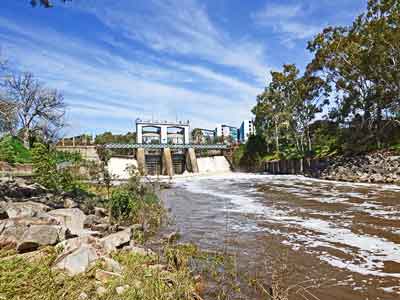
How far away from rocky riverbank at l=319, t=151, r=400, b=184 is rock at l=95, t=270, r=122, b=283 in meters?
19.3

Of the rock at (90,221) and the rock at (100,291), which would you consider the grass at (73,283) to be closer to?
the rock at (100,291)

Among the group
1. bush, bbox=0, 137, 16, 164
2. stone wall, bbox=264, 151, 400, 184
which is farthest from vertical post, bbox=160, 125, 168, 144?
bush, bbox=0, 137, 16, 164

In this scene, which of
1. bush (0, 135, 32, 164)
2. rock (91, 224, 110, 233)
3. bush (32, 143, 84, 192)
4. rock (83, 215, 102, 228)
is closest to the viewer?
rock (91, 224, 110, 233)

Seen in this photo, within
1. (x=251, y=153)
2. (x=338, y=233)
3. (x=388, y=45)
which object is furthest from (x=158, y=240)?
(x=251, y=153)

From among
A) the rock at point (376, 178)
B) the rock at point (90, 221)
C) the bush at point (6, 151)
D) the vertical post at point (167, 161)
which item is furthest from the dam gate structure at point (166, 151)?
the rock at point (90, 221)

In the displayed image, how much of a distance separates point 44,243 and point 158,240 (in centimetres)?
242

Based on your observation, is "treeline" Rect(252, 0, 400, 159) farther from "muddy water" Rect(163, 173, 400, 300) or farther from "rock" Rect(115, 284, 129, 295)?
"rock" Rect(115, 284, 129, 295)

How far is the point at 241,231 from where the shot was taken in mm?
6539

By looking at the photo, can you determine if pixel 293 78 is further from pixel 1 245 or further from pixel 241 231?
pixel 1 245

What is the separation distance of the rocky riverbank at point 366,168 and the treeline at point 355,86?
1.58 metres

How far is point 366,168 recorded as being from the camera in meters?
20.7

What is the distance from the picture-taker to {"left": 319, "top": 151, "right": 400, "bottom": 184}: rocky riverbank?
740 inches

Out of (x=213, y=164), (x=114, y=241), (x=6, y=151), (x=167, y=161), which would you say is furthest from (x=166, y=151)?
(x=114, y=241)

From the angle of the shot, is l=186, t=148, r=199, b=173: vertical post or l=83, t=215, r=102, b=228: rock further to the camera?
l=186, t=148, r=199, b=173: vertical post
